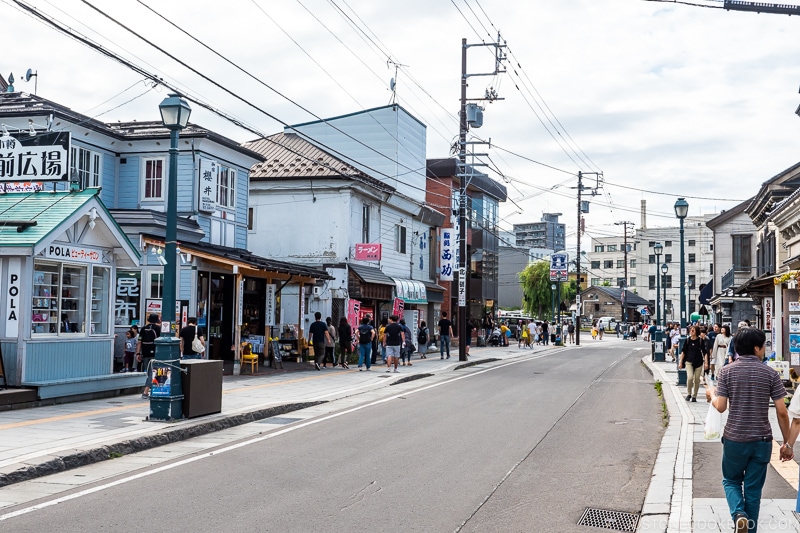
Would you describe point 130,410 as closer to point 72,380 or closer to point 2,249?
point 72,380

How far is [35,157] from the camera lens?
1548 centimetres

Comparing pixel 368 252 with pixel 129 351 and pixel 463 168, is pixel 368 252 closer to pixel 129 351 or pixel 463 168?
pixel 463 168

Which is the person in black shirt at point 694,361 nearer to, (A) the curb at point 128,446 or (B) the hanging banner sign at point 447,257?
(A) the curb at point 128,446

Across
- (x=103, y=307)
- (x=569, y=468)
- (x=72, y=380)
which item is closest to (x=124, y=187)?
(x=103, y=307)

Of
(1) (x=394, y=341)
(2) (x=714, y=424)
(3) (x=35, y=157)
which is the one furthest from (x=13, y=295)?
(1) (x=394, y=341)

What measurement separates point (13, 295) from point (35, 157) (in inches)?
109

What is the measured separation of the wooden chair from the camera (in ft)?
78.0

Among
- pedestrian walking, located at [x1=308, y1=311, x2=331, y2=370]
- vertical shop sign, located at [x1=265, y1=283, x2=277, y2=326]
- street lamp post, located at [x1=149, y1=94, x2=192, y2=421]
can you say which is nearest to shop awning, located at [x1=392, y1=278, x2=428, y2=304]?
vertical shop sign, located at [x1=265, y1=283, x2=277, y2=326]

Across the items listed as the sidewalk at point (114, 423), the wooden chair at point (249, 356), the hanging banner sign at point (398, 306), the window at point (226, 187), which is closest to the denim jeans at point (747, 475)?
the sidewalk at point (114, 423)

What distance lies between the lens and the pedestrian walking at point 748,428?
6.31m

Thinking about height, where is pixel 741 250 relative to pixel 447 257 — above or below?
above

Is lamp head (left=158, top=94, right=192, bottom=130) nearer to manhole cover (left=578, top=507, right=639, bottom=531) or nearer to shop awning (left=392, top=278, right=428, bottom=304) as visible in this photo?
manhole cover (left=578, top=507, right=639, bottom=531)

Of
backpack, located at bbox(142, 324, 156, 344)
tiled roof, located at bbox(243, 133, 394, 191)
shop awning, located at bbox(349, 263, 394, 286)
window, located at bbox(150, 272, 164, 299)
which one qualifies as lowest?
backpack, located at bbox(142, 324, 156, 344)

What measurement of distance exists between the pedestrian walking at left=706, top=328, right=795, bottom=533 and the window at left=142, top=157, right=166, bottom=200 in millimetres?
21855
